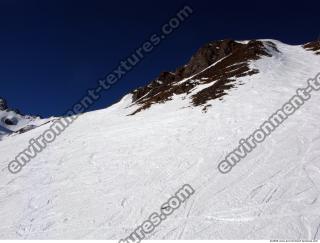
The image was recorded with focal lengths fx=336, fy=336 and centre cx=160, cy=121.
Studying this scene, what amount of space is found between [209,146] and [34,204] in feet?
31.9

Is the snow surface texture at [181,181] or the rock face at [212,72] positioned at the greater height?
the rock face at [212,72]

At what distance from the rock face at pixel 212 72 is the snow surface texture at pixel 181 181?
6.12m

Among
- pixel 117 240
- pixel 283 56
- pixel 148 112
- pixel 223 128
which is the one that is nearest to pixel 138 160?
pixel 223 128

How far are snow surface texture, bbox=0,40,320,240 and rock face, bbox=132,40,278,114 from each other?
6118 millimetres

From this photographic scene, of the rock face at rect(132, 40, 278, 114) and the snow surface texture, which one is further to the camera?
the rock face at rect(132, 40, 278, 114)

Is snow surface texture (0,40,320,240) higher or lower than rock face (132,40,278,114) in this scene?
lower

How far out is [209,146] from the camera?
63.1 ft

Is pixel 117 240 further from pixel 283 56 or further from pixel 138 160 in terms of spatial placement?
pixel 283 56

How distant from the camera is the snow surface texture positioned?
11.4 m

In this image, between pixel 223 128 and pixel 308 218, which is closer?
pixel 308 218

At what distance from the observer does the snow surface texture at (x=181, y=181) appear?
37.4 feet

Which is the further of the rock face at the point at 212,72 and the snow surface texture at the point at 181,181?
the rock face at the point at 212,72

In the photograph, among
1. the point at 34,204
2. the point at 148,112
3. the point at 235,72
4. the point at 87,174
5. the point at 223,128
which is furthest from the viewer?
the point at 235,72

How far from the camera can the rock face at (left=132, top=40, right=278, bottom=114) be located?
3401cm
